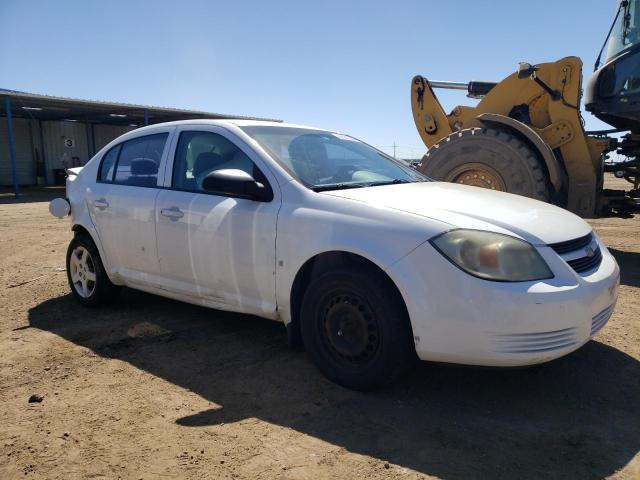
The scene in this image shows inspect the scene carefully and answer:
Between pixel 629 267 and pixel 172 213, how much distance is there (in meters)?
5.47

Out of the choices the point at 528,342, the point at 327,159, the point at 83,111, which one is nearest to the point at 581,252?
the point at 528,342

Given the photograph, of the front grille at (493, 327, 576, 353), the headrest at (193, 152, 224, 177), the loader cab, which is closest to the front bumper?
the front grille at (493, 327, 576, 353)

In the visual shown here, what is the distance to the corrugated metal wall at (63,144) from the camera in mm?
27422

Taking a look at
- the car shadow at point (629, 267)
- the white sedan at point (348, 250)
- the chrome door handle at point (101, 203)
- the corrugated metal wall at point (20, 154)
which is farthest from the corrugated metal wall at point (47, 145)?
the car shadow at point (629, 267)

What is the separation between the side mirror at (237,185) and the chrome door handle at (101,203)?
1.59m

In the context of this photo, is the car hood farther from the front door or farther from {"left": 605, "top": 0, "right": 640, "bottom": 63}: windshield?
{"left": 605, "top": 0, "right": 640, "bottom": 63}: windshield

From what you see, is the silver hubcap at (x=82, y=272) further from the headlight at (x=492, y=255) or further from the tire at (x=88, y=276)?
the headlight at (x=492, y=255)

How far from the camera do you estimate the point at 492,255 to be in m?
2.61

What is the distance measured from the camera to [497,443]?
2484mm

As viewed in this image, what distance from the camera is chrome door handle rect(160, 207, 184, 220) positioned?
378 centimetres

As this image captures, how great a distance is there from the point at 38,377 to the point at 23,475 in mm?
1163

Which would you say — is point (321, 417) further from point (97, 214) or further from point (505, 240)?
point (97, 214)

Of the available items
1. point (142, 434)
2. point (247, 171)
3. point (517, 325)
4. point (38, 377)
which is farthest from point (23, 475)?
point (517, 325)

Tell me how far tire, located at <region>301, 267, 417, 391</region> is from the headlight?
1.33 feet
